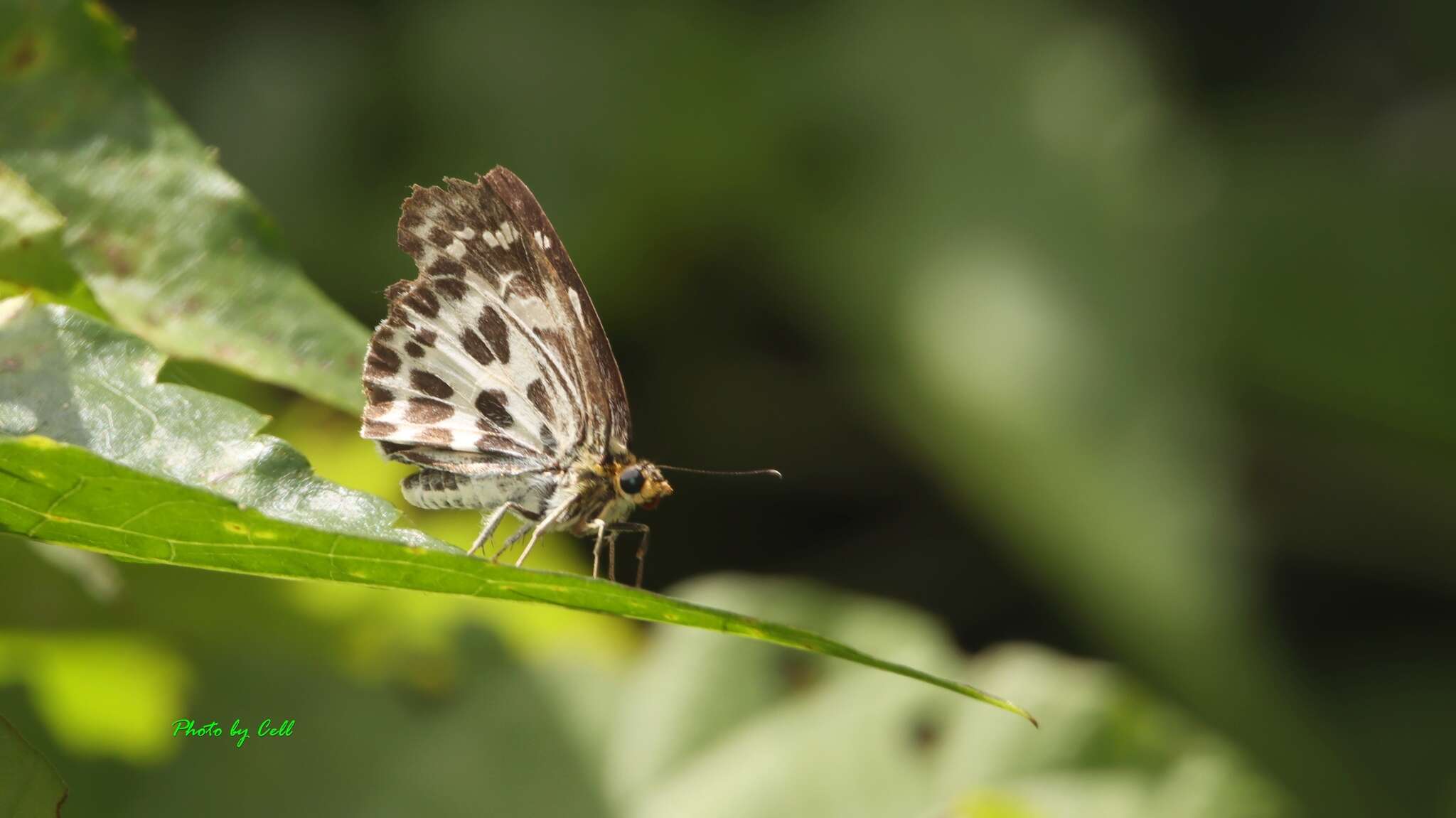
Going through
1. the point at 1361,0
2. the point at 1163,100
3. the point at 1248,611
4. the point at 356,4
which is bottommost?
the point at 1248,611

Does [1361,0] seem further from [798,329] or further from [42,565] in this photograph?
[42,565]

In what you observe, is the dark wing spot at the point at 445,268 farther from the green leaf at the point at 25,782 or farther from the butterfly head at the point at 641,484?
the green leaf at the point at 25,782

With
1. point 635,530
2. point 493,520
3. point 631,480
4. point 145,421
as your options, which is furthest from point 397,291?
point 145,421

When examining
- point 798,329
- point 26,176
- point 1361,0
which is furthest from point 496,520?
point 1361,0

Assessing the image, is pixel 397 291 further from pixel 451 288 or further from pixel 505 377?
pixel 505 377

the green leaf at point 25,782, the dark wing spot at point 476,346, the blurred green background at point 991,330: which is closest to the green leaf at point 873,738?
the blurred green background at point 991,330

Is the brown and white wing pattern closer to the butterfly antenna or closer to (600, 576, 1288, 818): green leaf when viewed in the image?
the butterfly antenna
